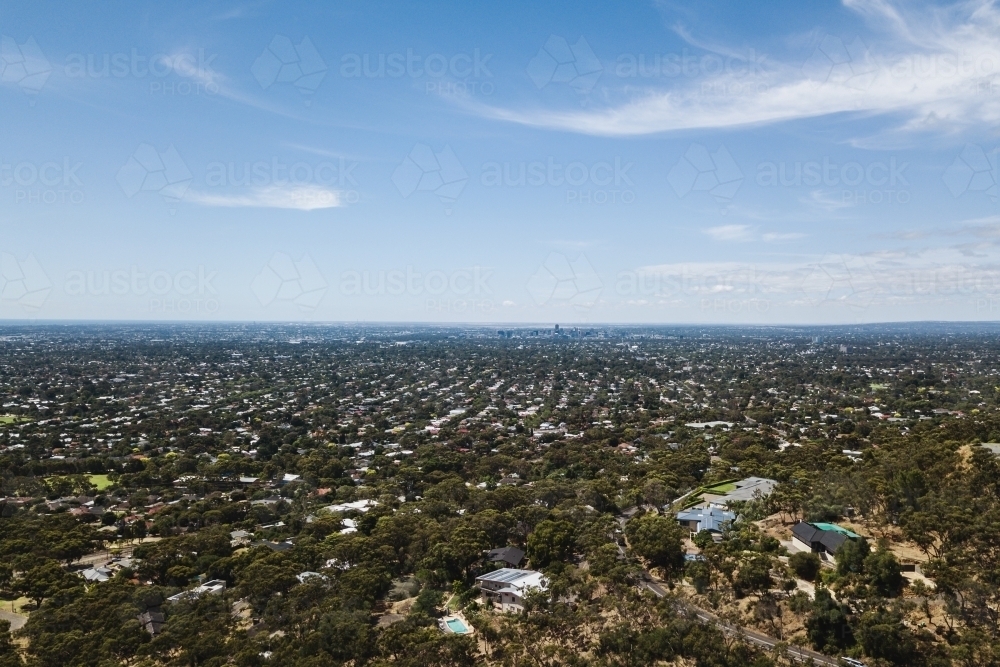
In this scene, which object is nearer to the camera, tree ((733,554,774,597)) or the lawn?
tree ((733,554,774,597))

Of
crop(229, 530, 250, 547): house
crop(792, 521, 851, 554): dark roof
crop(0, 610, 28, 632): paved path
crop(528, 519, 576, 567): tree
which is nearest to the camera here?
crop(0, 610, 28, 632): paved path

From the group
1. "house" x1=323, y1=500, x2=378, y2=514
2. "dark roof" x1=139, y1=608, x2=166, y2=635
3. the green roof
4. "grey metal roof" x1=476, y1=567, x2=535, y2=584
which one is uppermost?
the green roof

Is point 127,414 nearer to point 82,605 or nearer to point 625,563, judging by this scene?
point 82,605

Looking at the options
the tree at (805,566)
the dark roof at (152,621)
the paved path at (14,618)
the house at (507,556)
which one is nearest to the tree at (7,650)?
the paved path at (14,618)

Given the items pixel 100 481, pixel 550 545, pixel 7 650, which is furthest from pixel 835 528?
pixel 100 481

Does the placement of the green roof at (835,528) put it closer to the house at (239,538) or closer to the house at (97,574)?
the house at (239,538)

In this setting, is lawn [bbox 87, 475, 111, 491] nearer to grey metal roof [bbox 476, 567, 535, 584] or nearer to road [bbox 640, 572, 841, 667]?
grey metal roof [bbox 476, 567, 535, 584]

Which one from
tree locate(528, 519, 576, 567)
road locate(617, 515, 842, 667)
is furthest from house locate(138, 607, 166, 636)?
road locate(617, 515, 842, 667)
